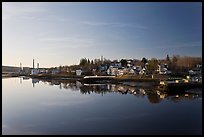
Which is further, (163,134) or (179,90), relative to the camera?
(179,90)

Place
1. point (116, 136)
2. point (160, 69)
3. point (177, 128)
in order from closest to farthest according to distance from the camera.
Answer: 1. point (116, 136)
2. point (177, 128)
3. point (160, 69)

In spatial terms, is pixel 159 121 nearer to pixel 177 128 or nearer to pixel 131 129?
pixel 177 128

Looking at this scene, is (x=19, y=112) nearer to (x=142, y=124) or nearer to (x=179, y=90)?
(x=142, y=124)

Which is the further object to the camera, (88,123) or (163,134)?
(88,123)

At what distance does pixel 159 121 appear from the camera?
13305mm

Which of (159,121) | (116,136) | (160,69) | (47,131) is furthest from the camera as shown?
(160,69)

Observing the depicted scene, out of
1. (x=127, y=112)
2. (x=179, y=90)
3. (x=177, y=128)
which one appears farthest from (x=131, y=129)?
(x=179, y=90)

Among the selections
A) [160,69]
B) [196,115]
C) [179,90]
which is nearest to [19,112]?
[196,115]

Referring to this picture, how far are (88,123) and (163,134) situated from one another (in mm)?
3497

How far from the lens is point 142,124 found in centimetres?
1237

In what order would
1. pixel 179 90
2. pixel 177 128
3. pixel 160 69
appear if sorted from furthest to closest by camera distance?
pixel 160 69, pixel 179 90, pixel 177 128

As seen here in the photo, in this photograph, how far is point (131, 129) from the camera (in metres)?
11.4

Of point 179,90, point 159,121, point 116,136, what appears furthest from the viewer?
point 179,90

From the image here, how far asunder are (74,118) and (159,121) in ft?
13.6
